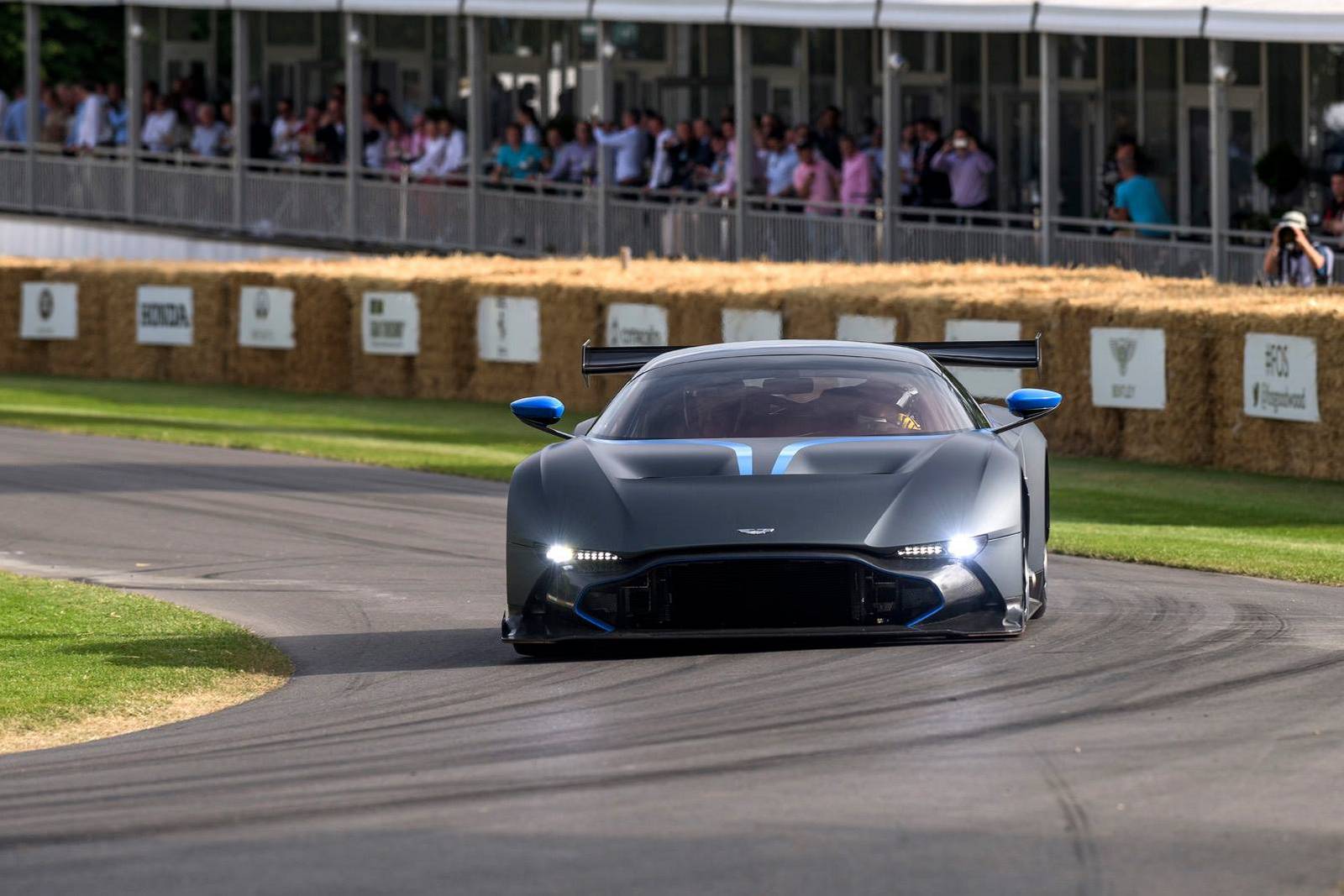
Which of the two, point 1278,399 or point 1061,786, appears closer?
point 1061,786

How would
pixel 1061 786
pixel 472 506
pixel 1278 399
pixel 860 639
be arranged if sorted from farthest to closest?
1. pixel 1278 399
2. pixel 472 506
3. pixel 860 639
4. pixel 1061 786

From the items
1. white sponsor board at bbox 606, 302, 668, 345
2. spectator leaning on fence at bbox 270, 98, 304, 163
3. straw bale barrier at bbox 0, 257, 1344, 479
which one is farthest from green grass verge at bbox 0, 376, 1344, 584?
spectator leaning on fence at bbox 270, 98, 304, 163

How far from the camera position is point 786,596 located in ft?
30.1

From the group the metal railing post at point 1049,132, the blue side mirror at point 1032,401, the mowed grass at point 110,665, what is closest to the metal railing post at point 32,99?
the metal railing post at point 1049,132

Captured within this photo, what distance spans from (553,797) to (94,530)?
950cm

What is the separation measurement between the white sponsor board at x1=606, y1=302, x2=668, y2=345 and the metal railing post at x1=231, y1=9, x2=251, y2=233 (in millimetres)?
13808

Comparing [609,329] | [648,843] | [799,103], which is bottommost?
[648,843]

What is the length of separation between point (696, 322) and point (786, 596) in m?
16.1

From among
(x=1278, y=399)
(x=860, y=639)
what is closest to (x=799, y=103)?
(x=1278, y=399)

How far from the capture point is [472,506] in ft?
55.5

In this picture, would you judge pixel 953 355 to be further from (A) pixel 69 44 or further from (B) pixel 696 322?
(A) pixel 69 44

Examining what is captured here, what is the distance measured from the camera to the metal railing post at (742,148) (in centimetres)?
3172

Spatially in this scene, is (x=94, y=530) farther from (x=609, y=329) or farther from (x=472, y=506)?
(x=609, y=329)

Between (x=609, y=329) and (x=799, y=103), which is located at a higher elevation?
(x=799, y=103)
